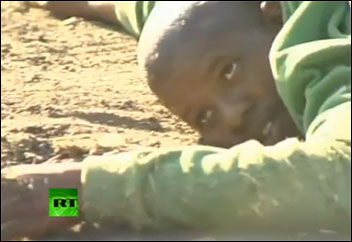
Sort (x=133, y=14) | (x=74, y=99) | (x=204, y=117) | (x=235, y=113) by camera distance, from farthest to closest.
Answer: (x=133, y=14) → (x=74, y=99) → (x=204, y=117) → (x=235, y=113)

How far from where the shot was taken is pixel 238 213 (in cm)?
163

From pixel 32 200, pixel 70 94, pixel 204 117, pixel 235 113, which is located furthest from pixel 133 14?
pixel 32 200

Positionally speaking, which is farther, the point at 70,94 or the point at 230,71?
the point at 70,94

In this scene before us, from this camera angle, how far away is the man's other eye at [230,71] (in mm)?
2139

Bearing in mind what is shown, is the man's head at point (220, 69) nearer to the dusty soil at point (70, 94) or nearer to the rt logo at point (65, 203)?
the dusty soil at point (70, 94)

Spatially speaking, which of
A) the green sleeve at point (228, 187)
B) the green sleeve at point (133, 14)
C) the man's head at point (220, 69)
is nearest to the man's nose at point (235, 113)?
the man's head at point (220, 69)

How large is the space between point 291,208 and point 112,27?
5.24 feet

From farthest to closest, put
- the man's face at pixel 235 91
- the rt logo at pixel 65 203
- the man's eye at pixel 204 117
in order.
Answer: the man's eye at pixel 204 117
the man's face at pixel 235 91
the rt logo at pixel 65 203

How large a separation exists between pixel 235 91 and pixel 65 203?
24.7 inches

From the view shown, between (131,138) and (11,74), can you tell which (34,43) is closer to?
(11,74)

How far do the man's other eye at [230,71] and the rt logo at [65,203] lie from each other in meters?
0.57

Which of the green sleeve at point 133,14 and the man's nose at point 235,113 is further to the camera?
the green sleeve at point 133,14

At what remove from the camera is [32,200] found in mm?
1633

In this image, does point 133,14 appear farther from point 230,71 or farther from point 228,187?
point 228,187
